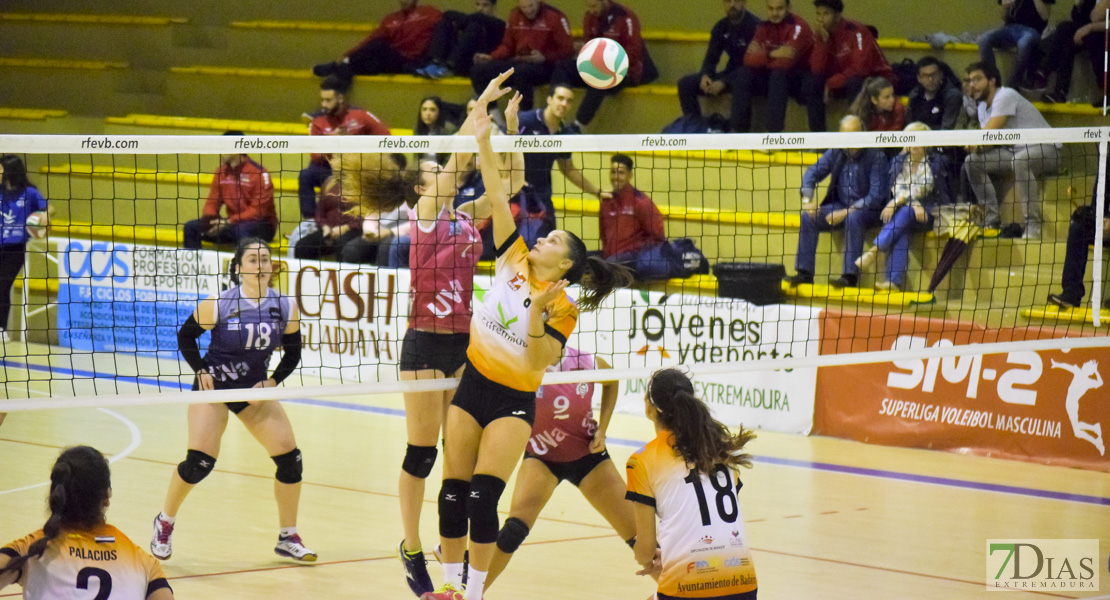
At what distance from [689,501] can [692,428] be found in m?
0.27

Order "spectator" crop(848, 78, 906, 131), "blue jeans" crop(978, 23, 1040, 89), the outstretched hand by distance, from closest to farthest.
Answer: the outstretched hand < "spectator" crop(848, 78, 906, 131) < "blue jeans" crop(978, 23, 1040, 89)

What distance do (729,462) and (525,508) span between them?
1253mm

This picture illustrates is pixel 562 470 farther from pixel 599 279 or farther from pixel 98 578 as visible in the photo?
pixel 98 578

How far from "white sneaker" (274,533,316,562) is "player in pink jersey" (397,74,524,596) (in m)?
0.83

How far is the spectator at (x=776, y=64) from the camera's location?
1247cm

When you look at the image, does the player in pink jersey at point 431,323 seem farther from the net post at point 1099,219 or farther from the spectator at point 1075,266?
the spectator at point 1075,266

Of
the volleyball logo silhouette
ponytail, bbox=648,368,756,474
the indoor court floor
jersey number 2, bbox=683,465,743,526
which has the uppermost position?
the volleyball logo silhouette

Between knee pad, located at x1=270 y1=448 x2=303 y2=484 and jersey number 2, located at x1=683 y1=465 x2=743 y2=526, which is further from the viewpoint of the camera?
knee pad, located at x1=270 y1=448 x2=303 y2=484

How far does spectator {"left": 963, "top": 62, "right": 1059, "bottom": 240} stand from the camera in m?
10.8

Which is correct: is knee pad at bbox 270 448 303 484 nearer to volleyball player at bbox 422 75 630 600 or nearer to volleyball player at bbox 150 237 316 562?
volleyball player at bbox 150 237 316 562

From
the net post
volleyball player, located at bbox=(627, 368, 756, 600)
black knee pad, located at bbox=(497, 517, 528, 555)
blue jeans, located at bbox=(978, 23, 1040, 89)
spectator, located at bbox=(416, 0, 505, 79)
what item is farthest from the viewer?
spectator, located at bbox=(416, 0, 505, 79)

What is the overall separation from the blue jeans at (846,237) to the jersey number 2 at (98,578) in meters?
7.90

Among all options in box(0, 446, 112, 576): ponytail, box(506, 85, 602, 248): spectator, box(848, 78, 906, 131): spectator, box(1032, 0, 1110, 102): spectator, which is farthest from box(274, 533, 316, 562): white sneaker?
box(1032, 0, 1110, 102): spectator

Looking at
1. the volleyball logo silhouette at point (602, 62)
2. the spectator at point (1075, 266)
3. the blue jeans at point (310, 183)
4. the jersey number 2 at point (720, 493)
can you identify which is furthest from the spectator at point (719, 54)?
the jersey number 2 at point (720, 493)
